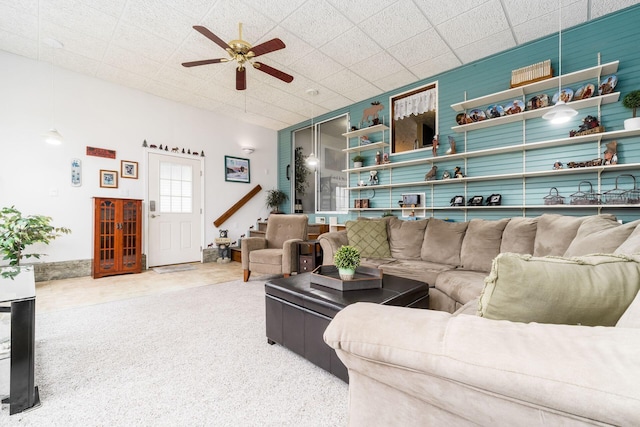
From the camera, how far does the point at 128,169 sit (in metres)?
4.90

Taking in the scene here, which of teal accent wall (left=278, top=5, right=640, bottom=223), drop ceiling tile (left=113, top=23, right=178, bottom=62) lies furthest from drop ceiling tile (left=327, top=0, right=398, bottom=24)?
drop ceiling tile (left=113, top=23, right=178, bottom=62)

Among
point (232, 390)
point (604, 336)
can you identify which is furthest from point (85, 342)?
point (604, 336)

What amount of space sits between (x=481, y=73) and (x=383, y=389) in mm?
4597

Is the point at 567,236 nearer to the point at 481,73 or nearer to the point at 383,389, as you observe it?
the point at 383,389

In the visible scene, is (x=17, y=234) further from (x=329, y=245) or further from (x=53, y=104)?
(x=329, y=245)

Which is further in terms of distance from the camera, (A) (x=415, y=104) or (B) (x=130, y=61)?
(A) (x=415, y=104)

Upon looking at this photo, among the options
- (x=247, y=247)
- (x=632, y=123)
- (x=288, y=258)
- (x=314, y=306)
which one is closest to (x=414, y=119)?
(x=632, y=123)

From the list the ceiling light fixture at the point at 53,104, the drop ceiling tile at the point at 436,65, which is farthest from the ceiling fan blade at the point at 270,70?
the ceiling light fixture at the point at 53,104

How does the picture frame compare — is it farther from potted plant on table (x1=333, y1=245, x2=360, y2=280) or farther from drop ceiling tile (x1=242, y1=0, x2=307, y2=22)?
potted plant on table (x1=333, y1=245, x2=360, y2=280)

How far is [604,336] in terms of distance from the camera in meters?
0.54

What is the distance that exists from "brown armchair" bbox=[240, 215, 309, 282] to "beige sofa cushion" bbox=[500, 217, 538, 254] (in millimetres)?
2549

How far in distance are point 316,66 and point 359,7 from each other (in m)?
1.25

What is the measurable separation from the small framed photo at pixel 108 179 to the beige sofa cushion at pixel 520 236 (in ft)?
18.7

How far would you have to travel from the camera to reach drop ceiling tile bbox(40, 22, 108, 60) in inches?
132
